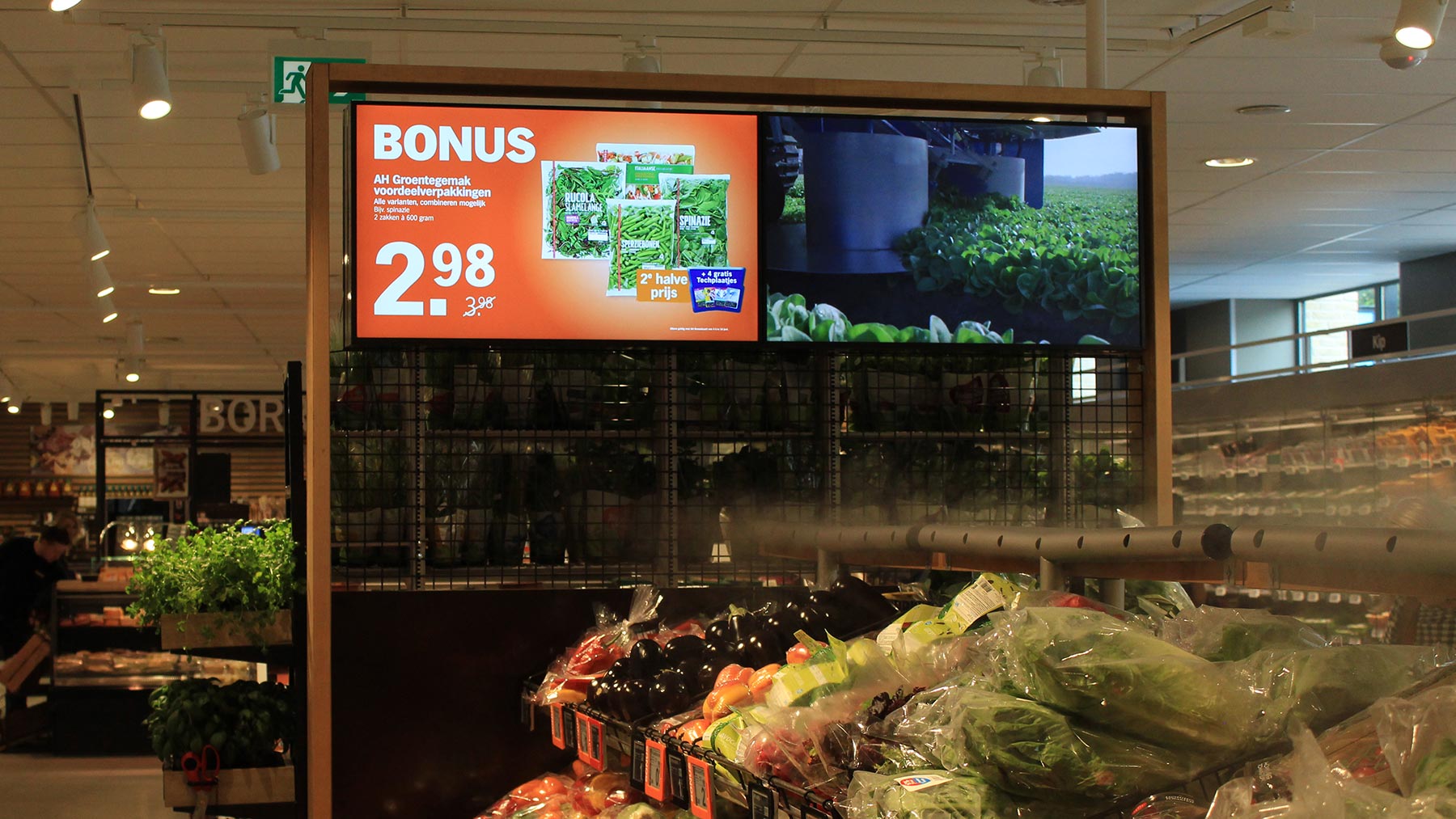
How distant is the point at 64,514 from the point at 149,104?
7.18 metres

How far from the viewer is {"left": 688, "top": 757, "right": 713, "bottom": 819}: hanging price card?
6.96ft

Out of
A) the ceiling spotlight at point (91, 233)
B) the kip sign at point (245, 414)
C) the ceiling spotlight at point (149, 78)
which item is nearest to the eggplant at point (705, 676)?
the ceiling spotlight at point (149, 78)

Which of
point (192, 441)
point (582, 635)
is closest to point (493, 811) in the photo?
point (582, 635)

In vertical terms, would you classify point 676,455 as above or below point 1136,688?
above

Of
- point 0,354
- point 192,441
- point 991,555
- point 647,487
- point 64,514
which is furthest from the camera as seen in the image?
point 0,354

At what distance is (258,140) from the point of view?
5.68 metres

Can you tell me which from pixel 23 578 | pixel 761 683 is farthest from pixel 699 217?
pixel 23 578

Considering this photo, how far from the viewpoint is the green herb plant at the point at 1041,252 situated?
3.30 metres

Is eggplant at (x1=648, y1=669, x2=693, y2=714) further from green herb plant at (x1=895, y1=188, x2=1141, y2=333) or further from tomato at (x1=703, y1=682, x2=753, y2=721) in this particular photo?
green herb plant at (x1=895, y1=188, x2=1141, y2=333)

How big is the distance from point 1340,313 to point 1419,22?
10.3 m

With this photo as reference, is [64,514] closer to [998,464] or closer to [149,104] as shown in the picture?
[149,104]

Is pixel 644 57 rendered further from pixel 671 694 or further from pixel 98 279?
pixel 98 279

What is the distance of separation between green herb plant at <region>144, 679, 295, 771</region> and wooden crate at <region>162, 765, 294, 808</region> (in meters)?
0.06

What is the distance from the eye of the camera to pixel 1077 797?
143 centimetres
